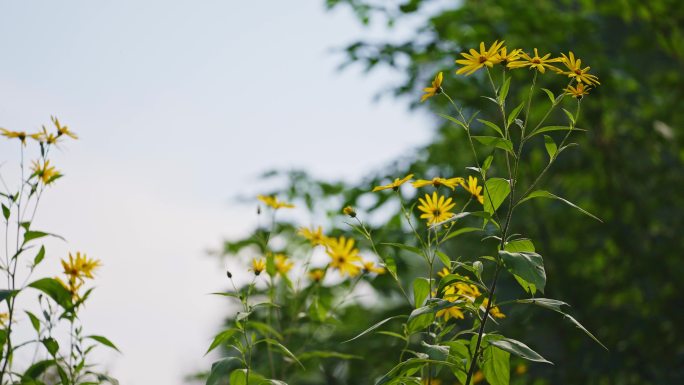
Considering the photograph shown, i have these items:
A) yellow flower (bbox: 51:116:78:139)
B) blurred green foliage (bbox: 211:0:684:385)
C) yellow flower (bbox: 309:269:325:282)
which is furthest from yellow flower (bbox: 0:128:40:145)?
blurred green foliage (bbox: 211:0:684:385)

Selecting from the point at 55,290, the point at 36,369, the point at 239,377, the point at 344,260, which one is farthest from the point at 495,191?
the point at 36,369

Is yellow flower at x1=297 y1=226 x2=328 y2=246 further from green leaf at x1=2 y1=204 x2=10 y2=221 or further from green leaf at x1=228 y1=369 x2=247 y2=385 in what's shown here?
green leaf at x1=2 y1=204 x2=10 y2=221

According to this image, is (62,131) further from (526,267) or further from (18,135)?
(526,267)

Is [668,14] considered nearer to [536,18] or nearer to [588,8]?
[588,8]

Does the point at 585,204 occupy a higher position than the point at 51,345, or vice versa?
the point at 51,345

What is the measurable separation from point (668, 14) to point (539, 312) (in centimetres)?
186

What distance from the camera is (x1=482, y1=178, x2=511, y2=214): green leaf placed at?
135cm

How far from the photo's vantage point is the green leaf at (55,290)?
1.51 metres

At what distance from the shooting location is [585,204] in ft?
15.8

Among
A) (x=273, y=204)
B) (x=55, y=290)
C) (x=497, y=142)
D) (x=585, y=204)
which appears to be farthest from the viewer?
(x=585, y=204)

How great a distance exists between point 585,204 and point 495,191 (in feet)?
12.2

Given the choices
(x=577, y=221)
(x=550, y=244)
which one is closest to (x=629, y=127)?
(x=577, y=221)

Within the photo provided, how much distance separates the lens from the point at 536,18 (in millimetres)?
3533

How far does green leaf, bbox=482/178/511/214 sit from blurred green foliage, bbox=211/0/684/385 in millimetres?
1289
